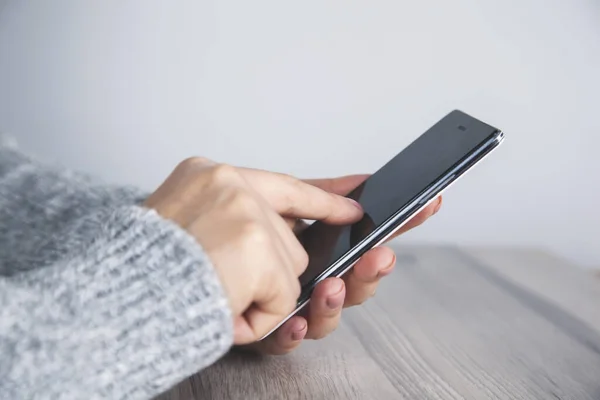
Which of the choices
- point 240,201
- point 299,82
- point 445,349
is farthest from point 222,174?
point 299,82

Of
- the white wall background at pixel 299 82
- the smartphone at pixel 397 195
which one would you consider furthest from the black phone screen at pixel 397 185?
the white wall background at pixel 299 82

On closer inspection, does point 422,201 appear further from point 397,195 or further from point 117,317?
point 117,317

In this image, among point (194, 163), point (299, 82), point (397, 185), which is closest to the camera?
point (194, 163)

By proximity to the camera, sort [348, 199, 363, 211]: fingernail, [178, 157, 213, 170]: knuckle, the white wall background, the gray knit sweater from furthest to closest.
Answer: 1. the white wall background
2. [348, 199, 363, 211]: fingernail
3. [178, 157, 213, 170]: knuckle
4. the gray knit sweater

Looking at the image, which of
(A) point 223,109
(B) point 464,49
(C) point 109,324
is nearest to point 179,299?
(C) point 109,324

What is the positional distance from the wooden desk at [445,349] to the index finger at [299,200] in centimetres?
12

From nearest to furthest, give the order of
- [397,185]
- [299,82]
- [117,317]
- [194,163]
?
1. [117,317]
2. [194,163]
3. [397,185]
4. [299,82]

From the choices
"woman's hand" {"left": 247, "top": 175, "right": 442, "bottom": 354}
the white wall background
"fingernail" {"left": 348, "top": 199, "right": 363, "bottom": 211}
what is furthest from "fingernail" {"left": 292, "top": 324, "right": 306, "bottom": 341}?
the white wall background

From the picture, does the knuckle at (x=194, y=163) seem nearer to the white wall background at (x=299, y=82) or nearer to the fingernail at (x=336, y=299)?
the fingernail at (x=336, y=299)

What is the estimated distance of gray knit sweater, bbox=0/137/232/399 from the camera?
370 mm

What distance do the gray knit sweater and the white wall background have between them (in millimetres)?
554

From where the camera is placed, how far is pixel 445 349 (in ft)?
2.03

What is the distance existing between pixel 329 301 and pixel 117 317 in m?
0.20

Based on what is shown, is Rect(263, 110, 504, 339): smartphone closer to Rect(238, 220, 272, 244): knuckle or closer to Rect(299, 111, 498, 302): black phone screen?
Rect(299, 111, 498, 302): black phone screen
